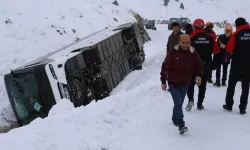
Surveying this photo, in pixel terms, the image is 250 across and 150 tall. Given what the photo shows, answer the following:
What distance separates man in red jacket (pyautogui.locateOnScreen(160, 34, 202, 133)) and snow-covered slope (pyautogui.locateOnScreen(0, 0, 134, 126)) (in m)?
8.01

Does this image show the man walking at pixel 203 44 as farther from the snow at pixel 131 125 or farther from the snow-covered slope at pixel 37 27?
the snow-covered slope at pixel 37 27

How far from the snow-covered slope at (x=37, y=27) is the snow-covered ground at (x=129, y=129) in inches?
248

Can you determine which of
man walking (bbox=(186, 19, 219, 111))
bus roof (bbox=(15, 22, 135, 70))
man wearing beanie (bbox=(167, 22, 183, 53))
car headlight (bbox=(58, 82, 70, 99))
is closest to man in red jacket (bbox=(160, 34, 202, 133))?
man walking (bbox=(186, 19, 219, 111))

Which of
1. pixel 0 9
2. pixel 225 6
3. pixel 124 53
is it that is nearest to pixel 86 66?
pixel 124 53

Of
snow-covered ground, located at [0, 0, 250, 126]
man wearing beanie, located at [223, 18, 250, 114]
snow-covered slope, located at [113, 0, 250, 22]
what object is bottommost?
snow-covered slope, located at [113, 0, 250, 22]

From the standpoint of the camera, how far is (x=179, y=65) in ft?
21.4

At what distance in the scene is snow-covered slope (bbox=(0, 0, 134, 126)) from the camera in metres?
17.3

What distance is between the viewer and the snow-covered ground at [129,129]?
590 centimetres

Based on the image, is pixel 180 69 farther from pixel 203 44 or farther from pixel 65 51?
pixel 65 51

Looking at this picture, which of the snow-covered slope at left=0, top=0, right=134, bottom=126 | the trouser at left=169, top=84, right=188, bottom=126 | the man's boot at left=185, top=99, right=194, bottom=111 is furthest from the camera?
the snow-covered slope at left=0, top=0, right=134, bottom=126

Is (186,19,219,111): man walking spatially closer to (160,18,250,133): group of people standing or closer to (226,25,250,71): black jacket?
(160,18,250,133): group of people standing

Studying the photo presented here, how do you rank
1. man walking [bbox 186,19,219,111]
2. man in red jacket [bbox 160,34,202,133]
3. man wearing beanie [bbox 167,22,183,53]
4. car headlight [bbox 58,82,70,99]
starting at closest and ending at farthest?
man in red jacket [bbox 160,34,202,133] < man walking [bbox 186,19,219,111] < man wearing beanie [bbox 167,22,183,53] < car headlight [bbox 58,82,70,99]

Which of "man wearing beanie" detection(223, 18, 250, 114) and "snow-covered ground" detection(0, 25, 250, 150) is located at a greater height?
"man wearing beanie" detection(223, 18, 250, 114)

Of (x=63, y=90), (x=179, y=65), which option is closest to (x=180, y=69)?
(x=179, y=65)
